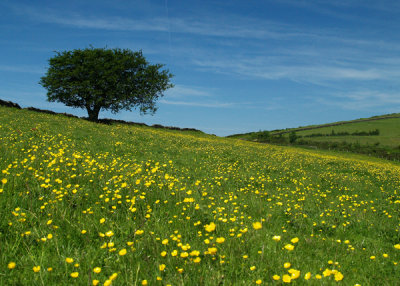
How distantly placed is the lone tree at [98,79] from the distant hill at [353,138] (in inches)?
1392

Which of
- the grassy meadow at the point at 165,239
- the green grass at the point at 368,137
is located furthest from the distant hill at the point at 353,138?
the grassy meadow at the point at 165,239

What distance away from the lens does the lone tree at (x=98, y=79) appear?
38.4 metres

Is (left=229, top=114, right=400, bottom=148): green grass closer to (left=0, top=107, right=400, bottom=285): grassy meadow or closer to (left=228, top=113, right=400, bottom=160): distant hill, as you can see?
(left=228, top=113, right=400, bottom=160): distant hill

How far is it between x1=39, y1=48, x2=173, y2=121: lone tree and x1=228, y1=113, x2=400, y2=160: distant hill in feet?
116

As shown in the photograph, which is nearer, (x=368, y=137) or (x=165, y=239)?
(x=165, y=239)

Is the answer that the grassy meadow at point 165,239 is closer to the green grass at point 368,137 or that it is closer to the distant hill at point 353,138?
the distant hill at point 353,138

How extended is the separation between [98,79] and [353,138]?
73521 millimetres

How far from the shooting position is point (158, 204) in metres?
5.44

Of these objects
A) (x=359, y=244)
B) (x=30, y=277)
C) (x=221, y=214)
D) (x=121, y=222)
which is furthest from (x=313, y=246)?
(x=30, y=277)

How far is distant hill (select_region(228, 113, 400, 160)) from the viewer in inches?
2346

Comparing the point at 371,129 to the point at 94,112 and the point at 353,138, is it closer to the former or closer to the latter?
the point at 353,138

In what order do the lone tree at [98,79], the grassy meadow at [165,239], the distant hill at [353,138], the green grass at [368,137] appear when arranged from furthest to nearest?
the green grass at [368,137] < the distant hill at [353,138] < the lone tree at [98,79] < the grassy meadow at [165,239]

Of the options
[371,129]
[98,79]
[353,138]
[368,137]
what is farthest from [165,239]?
[371,129]

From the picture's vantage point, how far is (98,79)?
129 feet
